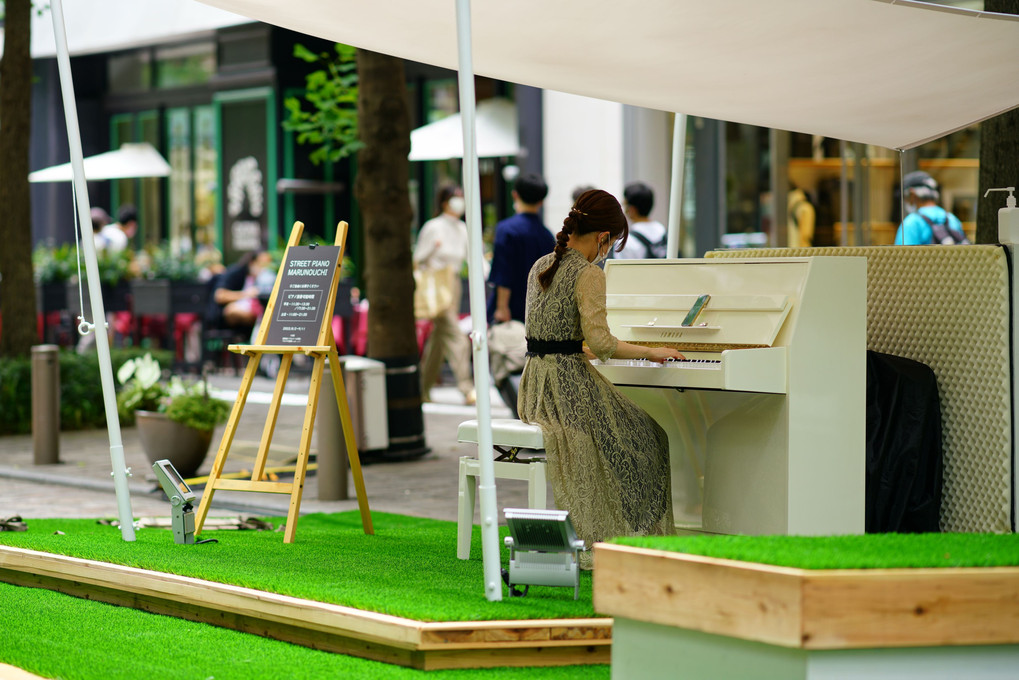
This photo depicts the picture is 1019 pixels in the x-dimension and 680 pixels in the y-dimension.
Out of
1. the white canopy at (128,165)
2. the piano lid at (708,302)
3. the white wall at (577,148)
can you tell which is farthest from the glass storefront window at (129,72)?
the piano lid at (708,302)

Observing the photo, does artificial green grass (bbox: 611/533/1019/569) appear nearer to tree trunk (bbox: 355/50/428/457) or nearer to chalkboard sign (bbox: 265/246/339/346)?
chalkboard sign (bbox: 265/246/339/346)

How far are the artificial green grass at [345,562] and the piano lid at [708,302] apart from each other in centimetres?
107

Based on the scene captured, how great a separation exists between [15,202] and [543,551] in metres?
8.27

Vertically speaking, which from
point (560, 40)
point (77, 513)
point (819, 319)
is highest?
point (560, 40)

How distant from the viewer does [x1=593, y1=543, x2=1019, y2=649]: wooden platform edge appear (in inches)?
136

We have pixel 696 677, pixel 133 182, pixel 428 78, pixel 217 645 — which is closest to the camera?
pixel 696 677

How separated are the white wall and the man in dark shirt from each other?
4767 mm

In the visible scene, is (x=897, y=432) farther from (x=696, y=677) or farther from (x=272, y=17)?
(x=272, y=17)

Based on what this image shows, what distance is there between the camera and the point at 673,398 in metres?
5.95

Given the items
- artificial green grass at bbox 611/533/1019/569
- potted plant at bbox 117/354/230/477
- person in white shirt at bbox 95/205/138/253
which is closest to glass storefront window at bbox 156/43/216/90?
person in white shirt at bbox 95/205/138/253

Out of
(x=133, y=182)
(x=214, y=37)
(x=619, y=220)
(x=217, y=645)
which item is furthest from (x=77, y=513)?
(x=133, y=182)

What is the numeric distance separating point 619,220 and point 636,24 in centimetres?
88

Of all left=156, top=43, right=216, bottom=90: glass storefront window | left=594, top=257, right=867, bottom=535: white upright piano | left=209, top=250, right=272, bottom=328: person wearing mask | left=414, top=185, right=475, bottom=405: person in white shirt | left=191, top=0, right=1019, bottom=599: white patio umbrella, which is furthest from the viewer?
left=156, top=43, right=216, bottom=90: glass storefront window

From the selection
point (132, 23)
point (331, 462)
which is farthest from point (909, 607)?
point (132, 23)
